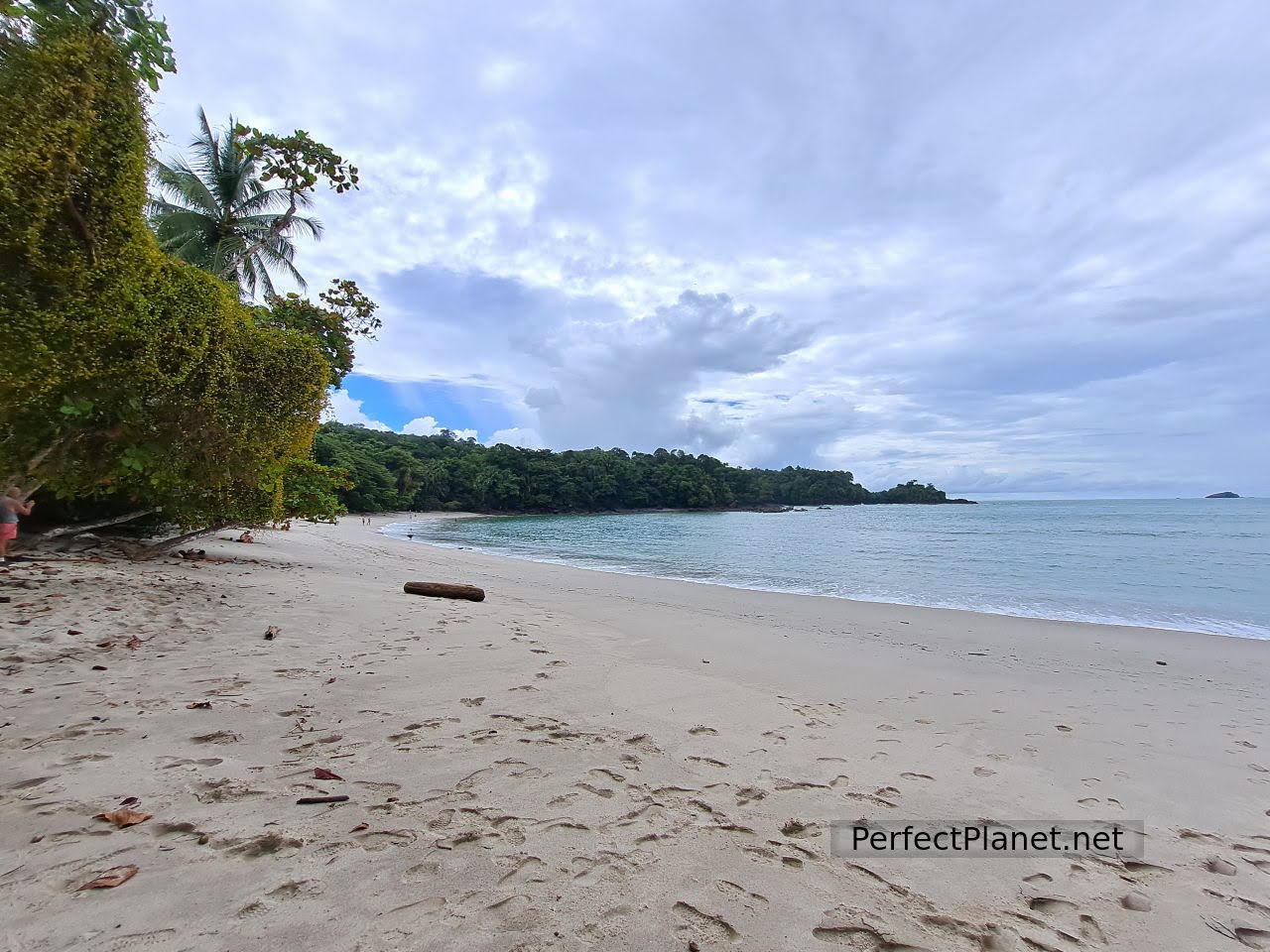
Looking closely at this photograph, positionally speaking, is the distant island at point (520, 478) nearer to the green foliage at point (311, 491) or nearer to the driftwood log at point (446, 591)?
the green foliage at point (311, 491)

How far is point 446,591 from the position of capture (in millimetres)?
10273

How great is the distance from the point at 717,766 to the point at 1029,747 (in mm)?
2595

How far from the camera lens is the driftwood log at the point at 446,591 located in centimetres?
1018

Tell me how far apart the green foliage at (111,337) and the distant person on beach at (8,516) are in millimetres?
317

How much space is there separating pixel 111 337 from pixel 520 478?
85653mm

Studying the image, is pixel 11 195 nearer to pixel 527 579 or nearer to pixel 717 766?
pixel 717 766

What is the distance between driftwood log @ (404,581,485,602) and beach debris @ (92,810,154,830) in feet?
24.9

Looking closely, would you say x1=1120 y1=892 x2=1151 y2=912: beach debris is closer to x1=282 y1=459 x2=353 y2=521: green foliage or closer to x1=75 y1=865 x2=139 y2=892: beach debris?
x1=75 y1=865 x2=139 y2=892: beach debris

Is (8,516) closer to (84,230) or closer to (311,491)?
(311,491)

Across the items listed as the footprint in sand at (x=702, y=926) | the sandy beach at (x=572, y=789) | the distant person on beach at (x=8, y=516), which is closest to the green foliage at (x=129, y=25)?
the sandy beach at (x=572, y=789)

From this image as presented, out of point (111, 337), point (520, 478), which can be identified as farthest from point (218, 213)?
point (520, 478)

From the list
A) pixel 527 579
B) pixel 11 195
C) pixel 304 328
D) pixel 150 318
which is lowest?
pixel 527 579

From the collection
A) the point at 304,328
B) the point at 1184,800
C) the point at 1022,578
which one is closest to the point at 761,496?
the point at 1022,578

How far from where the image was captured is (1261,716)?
18.2ft
